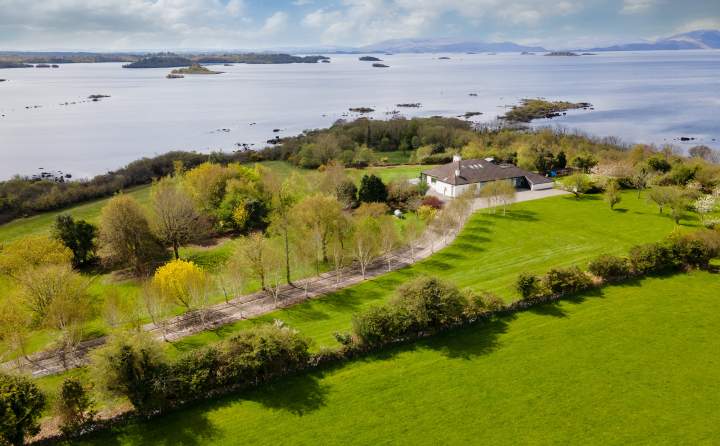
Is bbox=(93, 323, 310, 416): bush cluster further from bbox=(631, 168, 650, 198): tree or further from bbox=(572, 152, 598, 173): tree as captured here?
bbox=(572, 152, 598, 173): tree

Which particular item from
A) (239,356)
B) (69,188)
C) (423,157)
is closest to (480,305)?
(239,356)

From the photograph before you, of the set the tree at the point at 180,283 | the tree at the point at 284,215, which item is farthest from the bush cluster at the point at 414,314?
the tree at the point at 284,215

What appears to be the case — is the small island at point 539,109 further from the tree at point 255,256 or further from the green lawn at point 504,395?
the tree at point 255,256

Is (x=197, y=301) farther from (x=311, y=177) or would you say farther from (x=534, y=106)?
(x=534, y=106)

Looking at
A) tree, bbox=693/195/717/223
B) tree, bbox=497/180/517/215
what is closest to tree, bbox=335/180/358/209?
tree, bbox=497/180/517/215

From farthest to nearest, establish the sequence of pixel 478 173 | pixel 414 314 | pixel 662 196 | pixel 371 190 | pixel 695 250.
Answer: pixel 478 173 → pixel 371 190 → pixel 662 196 → pixel 695 250 → pixel 414 314

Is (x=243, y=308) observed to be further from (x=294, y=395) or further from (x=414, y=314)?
(x=414, y=314)

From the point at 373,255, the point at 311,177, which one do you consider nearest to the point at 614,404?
the point at 373,255
